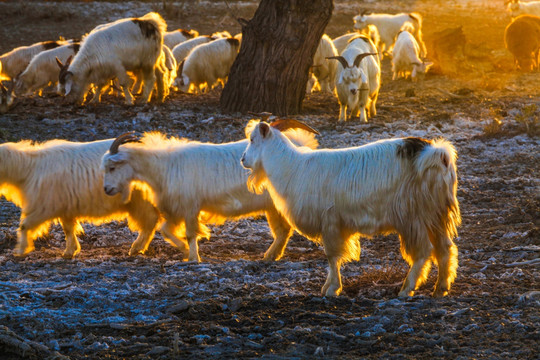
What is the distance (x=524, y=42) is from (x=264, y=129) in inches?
619

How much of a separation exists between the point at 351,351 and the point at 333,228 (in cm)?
151

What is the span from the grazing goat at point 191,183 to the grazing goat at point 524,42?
14.6m

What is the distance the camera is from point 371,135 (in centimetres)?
1270

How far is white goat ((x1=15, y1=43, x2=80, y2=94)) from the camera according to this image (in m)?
18.2

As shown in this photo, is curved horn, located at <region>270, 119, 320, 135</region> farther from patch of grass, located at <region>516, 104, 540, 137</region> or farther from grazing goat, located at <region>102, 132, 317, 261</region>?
patch of grass, located at <region>516, 104, 540, 137</region>

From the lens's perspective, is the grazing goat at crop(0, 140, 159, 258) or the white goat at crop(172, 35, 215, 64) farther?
the white goat at crop(172, 35, 215, 64)

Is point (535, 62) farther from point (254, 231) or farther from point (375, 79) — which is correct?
point (254, 231)

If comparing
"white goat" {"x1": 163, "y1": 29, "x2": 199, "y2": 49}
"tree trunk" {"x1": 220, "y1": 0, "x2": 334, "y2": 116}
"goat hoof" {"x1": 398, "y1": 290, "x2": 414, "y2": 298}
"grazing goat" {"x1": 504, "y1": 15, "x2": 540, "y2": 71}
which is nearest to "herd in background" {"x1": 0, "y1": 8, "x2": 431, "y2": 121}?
"tree trunk" {"x1": 220, "y1": 0, "x2": 334, "y2": 116}

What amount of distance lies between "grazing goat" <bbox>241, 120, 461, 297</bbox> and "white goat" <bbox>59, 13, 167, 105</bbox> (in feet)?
28.9

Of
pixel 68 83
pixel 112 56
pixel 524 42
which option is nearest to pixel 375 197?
pixel 112 56

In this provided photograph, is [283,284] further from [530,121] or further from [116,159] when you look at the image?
[530,121]

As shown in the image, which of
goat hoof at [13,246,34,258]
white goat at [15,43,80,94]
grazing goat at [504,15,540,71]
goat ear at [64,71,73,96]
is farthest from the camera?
grazing goat at [504,15,540,71]

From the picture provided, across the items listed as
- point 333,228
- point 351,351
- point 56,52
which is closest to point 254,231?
point 333,228

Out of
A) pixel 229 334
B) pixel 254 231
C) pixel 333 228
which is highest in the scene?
pixel 333 228
